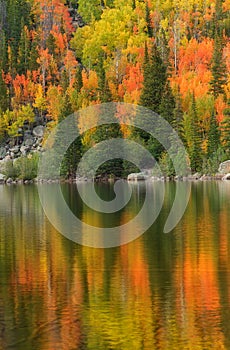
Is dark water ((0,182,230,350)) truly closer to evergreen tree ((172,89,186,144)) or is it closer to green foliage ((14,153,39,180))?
evergreen tree ((172,89,186,144))

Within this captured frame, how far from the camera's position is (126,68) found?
158750 millimetres

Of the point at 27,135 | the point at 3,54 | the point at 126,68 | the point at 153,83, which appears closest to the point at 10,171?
the point at 27,135

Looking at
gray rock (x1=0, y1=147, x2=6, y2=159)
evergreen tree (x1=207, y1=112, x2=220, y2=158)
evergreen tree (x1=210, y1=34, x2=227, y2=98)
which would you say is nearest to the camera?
evergreen tree (x1=207, y1=112, x2=220, y2=158)

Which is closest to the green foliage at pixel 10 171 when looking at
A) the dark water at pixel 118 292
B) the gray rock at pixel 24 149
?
the gray rock at pixel 24 149

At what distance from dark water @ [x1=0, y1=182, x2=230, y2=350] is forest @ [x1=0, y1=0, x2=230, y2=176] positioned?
7601 cm

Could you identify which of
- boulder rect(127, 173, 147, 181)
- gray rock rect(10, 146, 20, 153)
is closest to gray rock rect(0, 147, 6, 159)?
gray rock rect(10, 146, 20, 153)

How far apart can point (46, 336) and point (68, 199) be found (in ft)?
178

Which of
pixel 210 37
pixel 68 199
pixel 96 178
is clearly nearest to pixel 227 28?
pixel 210 37

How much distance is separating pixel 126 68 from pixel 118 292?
438ft

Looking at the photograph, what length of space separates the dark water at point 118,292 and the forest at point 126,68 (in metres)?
76.0

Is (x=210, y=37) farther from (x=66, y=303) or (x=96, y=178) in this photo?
(x=66, y=303)

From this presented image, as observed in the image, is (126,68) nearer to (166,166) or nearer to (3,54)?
(3,54)

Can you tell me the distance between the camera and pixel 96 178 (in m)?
126

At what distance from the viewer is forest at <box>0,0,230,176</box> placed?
12412 cm
